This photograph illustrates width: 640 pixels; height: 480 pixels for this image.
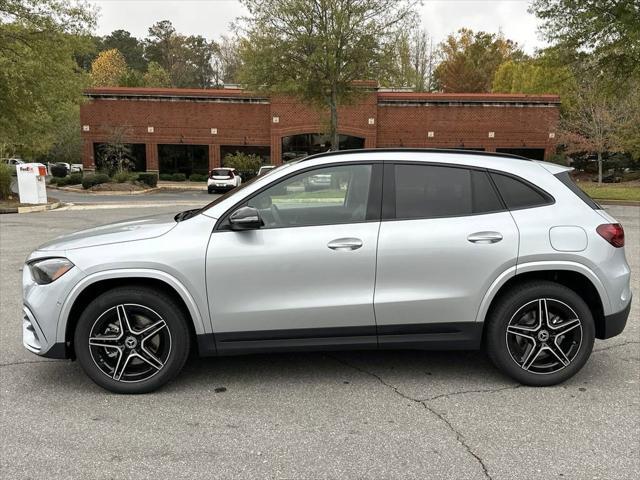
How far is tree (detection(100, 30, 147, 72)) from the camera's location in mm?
83375

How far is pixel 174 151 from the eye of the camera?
40.7 metres

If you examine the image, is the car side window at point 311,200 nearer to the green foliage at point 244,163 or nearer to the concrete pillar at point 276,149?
the green foliage at point 244,163

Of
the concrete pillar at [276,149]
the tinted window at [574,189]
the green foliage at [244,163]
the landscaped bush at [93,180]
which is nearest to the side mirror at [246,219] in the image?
the tinted window at [574,189]

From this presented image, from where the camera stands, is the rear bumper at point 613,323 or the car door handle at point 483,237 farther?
the rear bumper at point 613,323

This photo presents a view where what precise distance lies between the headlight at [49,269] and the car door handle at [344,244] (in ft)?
5.86

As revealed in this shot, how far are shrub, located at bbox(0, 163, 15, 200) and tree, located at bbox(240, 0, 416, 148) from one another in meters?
10.7

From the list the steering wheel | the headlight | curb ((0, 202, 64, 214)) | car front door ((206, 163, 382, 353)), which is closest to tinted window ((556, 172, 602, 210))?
car front door ((206, 163, 382, 353))

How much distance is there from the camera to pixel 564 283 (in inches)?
158

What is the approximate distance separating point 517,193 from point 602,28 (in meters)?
17.7

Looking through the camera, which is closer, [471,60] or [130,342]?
[130,342]

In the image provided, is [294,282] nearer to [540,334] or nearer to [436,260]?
[436,260]

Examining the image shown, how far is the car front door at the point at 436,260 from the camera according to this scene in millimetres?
3740

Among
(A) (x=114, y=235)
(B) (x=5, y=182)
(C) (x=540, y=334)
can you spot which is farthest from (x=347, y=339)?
(B) (x=5, y=182)

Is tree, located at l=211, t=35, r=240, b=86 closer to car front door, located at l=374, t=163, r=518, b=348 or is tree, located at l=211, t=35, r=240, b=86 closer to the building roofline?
the building roofline
